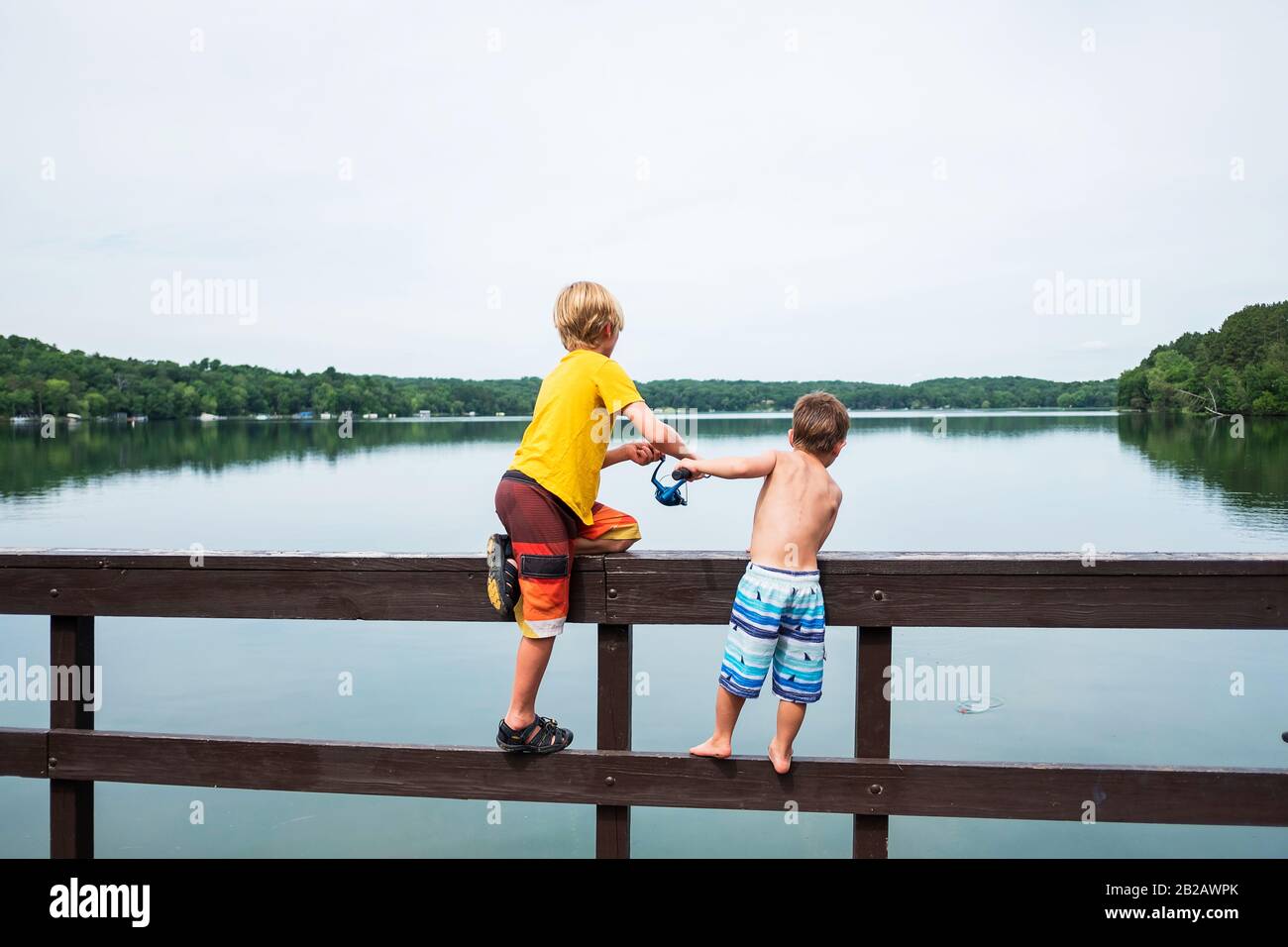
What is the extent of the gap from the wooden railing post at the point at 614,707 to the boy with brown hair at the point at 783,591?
0.21m

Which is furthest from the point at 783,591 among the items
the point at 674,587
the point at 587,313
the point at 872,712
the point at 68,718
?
the point at 68,718

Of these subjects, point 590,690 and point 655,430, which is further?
point 590,690

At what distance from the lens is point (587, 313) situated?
2.76 meters

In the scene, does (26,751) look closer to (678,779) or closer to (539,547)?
(539,547)

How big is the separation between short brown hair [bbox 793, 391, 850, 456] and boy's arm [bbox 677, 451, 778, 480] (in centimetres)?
11

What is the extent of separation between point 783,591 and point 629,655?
0.46 m

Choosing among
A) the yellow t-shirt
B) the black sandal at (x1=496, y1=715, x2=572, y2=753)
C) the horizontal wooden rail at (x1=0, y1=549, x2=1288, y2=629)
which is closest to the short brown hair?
the horizontal wooden rail at (x1=0, y1=549, x2=1288, y2=629)

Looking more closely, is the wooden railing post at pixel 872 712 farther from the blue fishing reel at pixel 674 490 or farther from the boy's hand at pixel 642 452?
the boy's hand at pixel 642 452

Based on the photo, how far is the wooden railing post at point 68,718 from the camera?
2818 millimetres

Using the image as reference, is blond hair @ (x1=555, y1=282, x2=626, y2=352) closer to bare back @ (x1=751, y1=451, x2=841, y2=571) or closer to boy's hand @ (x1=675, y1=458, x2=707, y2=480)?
boy's hand @ (x1=675, y1=458, x2=707, y2=480)

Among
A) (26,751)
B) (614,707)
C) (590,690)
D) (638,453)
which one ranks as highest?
(638,453)

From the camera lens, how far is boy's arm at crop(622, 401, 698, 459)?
2.57 metres

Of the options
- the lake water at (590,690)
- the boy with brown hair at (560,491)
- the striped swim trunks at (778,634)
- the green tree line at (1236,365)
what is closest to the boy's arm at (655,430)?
the boy with brown hair at (560,491)
